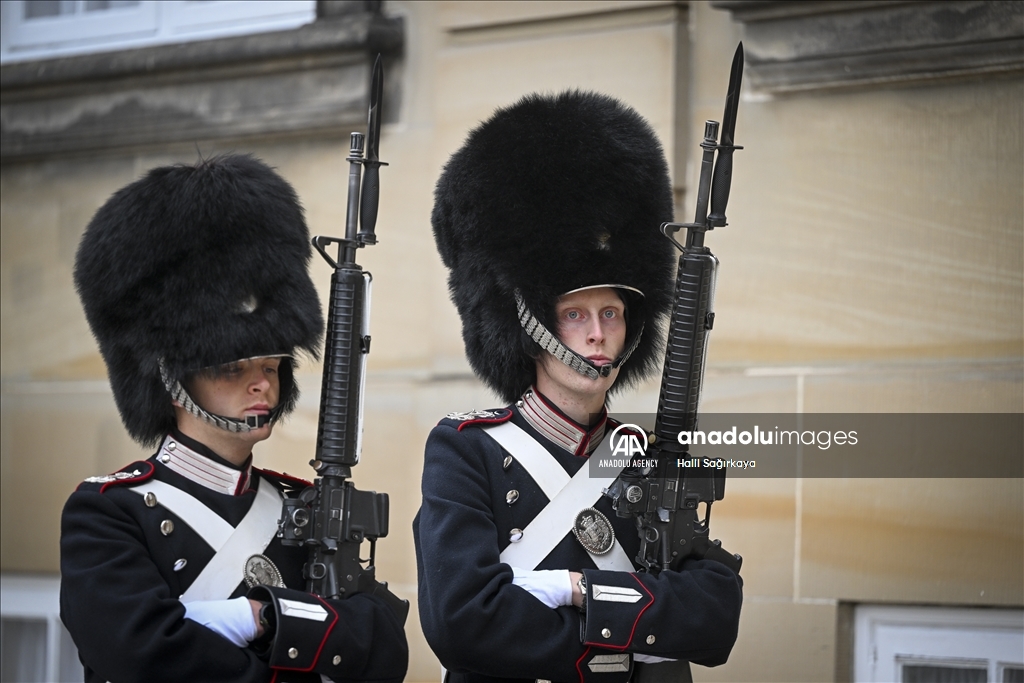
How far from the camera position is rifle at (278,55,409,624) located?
12.3 feet

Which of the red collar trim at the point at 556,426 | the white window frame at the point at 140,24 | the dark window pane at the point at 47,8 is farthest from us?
the dark window pane at the point at 47,8

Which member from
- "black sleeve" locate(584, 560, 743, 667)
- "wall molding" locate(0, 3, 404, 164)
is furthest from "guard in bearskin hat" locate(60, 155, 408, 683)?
"wall molding" locate(0, 3, 404, 164)

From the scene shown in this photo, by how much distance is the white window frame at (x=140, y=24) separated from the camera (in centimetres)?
647

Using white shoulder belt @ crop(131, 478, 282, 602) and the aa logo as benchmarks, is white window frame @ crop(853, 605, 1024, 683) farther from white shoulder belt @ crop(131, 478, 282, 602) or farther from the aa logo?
white shoulder belt @ crop(131, 478, 282, 602)

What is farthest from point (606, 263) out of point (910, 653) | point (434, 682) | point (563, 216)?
point (434, 682)

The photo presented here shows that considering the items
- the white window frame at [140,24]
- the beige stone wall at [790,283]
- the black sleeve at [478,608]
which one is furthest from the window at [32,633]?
the black sleeve at [478,608]

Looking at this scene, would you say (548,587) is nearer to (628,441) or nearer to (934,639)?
(628,441)

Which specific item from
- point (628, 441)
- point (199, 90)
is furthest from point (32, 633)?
point (628, 441)

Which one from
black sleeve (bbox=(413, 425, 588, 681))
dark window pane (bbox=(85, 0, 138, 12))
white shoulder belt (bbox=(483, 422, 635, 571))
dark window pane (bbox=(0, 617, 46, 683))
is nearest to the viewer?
black sleeve (bbox=(413, 425, 588, 681))

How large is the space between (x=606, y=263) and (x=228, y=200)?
3.57 feet

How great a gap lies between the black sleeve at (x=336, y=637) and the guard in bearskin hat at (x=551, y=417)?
21cm

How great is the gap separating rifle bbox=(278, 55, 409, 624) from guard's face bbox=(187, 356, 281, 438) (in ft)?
0.63

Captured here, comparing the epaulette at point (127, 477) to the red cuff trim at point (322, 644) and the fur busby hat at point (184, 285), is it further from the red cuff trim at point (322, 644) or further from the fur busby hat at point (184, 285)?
the red cuff trim at point (322, 644)

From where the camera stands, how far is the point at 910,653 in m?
4.98
